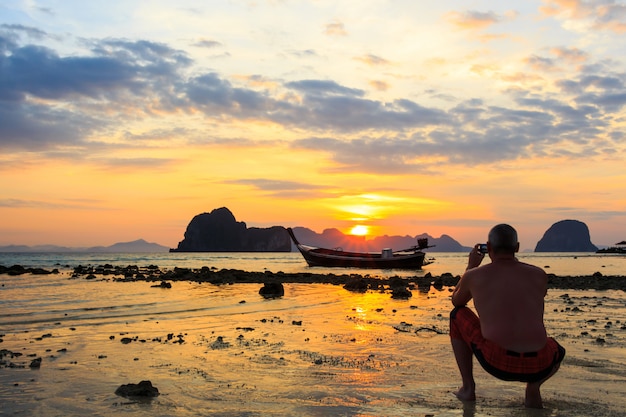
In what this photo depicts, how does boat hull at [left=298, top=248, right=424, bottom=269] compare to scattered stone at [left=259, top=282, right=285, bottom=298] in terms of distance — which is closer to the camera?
scattered stone at [left=259, top=282, right=285, bottom=298]

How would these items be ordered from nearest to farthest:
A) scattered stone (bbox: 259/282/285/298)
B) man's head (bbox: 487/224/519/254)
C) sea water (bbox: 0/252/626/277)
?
1. man's head (bbox: 487/224/519/254)
2. scattered stone (bbox: 259/282/285/298)
3. sea water (bbox: 0/252/626/277)

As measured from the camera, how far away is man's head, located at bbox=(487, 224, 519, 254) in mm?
5207

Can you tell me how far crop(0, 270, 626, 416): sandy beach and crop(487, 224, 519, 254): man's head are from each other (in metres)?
1.70

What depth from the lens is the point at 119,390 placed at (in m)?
6.32

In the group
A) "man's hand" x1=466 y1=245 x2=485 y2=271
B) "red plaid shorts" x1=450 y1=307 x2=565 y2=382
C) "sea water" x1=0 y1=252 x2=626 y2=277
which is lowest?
"sea water" x1=0 y1=252 x2=626 y2=277

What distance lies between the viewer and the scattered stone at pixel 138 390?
620cm

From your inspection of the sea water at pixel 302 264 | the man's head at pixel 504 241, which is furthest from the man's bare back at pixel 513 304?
the sea water at pixel 302 264

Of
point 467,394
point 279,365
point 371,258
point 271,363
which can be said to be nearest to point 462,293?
point 467,394

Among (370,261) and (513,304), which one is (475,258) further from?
(370,261)

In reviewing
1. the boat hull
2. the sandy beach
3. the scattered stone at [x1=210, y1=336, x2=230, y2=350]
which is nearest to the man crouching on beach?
the sandy beach

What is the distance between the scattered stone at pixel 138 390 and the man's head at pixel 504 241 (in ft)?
13.5

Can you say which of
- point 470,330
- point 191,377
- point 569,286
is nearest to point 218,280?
point 569,286

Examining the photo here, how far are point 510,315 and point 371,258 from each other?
51060mm

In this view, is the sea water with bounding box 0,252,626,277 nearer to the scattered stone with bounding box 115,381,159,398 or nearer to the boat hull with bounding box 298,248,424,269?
the boat hull with bounding box 298,248,424,269
